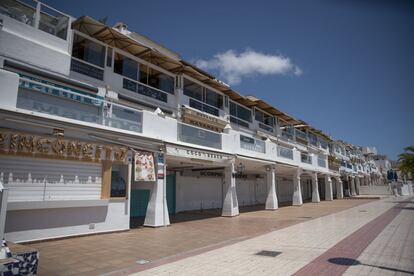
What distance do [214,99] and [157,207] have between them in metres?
13.1

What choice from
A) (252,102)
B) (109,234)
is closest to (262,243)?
(109,234)

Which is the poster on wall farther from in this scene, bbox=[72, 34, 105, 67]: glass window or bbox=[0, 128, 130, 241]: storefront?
bbox=[72, 34, 105, 67]: glass window

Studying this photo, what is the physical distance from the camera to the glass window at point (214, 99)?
24.2m

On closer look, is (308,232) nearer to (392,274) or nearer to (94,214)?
(392,274)

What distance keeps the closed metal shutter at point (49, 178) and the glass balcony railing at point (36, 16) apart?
701 centimetres

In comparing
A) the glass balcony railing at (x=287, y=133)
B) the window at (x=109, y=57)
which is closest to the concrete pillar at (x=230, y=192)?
the window at (x=109, y=57)

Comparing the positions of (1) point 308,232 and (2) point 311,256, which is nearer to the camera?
(2) point 311,256

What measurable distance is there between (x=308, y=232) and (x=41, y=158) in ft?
35.1

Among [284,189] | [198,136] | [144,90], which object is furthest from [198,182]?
[284,189]

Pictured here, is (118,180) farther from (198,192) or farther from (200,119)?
(198,192)

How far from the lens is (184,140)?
15.7 metres

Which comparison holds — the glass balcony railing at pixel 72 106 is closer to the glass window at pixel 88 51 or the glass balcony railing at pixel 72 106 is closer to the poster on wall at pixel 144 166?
the poster on wall at pixel 144 166

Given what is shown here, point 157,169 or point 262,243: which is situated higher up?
point 157,169

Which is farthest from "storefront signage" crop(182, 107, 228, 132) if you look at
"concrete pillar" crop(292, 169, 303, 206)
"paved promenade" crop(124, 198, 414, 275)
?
"paved promenade" crop(124, 198, 414, 275)
